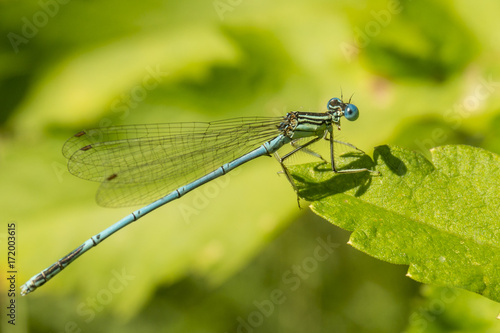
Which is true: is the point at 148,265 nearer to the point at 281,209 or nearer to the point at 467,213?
the point at 281,209

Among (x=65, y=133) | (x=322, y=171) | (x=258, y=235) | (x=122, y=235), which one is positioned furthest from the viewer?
(x=65, y=133)

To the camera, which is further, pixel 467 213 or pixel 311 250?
pixel 311 250

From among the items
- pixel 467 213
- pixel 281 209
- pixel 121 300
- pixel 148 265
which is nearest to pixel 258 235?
pixel 281 209

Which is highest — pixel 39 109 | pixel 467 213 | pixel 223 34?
pixel 39 109
